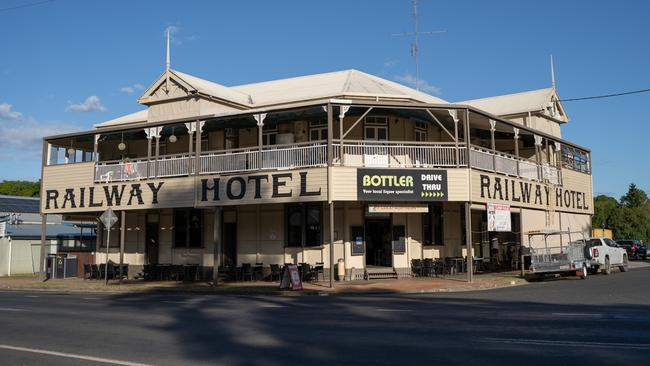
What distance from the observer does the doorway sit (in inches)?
1196

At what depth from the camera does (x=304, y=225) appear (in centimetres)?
2664

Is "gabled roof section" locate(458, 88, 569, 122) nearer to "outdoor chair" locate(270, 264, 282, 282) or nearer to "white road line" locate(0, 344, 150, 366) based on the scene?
"outdoor chair" locate(270, 264, 282, 282)

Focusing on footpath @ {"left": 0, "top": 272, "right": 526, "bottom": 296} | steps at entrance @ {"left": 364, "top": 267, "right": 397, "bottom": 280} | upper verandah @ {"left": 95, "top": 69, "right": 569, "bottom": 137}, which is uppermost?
upper verandah @ {"left": 95, "top": 69, "right": 569, "bottom": 137}

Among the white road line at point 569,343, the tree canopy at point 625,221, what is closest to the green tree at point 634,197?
the tree canopy at point 625,221

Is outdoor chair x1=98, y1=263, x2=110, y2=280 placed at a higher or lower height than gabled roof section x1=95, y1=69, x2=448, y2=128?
lower

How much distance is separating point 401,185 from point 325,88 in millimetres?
7170

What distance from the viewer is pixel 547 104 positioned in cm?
3475

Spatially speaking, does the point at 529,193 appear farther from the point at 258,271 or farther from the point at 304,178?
the point at 258,271

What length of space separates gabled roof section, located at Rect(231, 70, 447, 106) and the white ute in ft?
32.7

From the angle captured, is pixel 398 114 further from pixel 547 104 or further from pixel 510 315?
pixel 510 315

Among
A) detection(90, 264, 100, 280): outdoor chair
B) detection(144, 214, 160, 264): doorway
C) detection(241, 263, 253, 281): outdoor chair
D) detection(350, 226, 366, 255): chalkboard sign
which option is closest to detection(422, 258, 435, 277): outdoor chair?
detection(350, 226, 366, 255): chalkboard sign

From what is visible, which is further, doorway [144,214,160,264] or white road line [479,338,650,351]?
doorway [144,214,160,264]

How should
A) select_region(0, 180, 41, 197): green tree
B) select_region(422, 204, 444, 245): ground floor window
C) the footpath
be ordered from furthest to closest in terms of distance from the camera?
select_region(0, 180, 41, 197): green tree
select_region(422, 204, 444, 245): ground floor window
the footpath

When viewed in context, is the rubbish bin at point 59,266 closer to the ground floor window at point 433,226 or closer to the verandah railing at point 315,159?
the verandah railing at point 315,159
